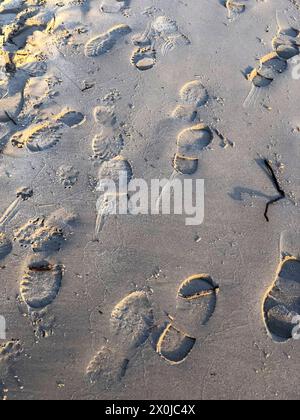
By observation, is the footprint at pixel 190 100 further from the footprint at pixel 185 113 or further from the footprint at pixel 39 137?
the footprint at pixel 39 137

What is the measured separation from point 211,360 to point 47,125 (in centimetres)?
213

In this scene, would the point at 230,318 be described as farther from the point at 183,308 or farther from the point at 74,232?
the point at 74,232

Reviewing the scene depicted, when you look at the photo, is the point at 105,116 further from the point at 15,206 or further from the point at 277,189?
the point at 277,189

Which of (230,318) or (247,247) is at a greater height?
(247,247)

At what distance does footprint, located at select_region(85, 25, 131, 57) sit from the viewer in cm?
360

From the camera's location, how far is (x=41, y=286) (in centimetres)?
250

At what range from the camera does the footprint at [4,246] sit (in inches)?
102

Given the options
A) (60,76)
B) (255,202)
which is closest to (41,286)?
(255,202)

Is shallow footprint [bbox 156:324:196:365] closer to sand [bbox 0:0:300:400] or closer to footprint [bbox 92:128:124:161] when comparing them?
sand [bbox 0:0:300:400]

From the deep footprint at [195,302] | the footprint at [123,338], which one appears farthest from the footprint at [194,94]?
the footprint at [123,338]

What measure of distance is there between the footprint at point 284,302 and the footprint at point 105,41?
2.45 metres

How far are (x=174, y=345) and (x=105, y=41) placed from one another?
109 inches

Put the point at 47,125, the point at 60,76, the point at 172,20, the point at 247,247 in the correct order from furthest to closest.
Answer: the point at 172,20, the point at 60,76, the point at 47,125, the point at 247,247

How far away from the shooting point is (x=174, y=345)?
233cm
